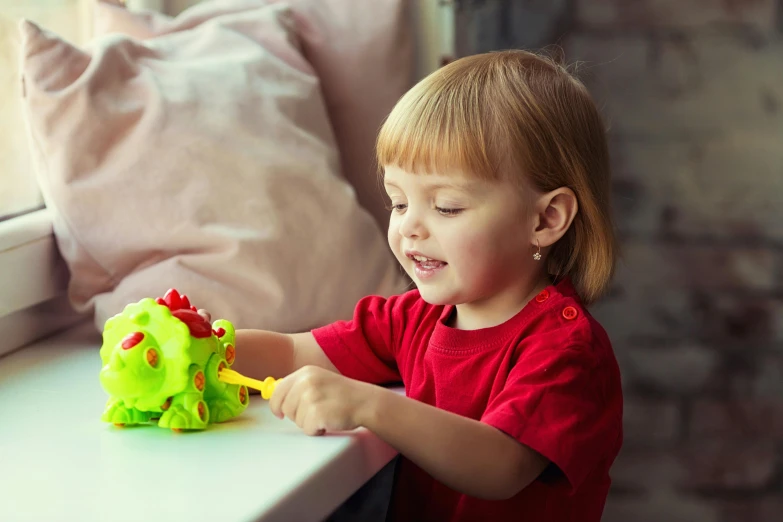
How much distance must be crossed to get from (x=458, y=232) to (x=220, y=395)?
25 centimetres

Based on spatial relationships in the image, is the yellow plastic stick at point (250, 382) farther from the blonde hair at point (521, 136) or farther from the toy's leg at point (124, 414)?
the blonde hair at point (521, 136)

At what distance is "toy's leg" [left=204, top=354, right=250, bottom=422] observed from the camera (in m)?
0.81

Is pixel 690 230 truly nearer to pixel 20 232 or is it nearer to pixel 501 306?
pixel 501 306

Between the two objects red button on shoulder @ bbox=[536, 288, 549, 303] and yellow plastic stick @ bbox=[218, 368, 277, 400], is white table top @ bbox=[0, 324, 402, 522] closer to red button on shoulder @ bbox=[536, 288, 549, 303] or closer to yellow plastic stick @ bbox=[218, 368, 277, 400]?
yellow plastic stick @ bbox=[218, 368, 277, 400]

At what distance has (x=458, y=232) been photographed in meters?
0.85

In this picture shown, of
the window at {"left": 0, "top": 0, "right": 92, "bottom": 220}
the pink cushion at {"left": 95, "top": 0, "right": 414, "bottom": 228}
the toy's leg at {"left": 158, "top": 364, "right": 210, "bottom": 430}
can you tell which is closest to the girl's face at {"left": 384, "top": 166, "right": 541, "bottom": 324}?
the toy's leg at {"left": 158, "top": 364, "right": 210, "bottom": 430}

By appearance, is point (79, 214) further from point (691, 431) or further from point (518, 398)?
point (691, 431)

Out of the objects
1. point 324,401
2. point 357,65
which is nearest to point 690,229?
point 357,65

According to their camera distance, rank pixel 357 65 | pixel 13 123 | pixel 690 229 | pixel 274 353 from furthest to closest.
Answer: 1. pixel 690 229
2. pixel 357 65
3. pixel 13 123
4. pixel 274 353

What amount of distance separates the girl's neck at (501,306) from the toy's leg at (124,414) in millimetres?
311

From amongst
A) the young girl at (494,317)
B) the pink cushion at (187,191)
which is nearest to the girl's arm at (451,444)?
the young girl at (494,317)

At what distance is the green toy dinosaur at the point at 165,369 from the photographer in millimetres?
768

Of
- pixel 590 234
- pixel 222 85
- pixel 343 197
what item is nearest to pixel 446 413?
pixel 590 234

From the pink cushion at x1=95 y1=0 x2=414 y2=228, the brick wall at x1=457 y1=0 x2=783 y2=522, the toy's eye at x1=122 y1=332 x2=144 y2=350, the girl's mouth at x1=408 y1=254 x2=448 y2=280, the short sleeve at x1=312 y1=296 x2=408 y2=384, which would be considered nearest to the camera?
the toy's eye at x1=122 y1=332 x2=144 y2=350
